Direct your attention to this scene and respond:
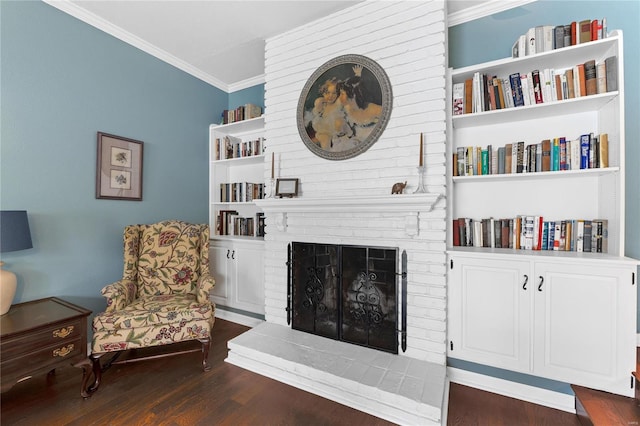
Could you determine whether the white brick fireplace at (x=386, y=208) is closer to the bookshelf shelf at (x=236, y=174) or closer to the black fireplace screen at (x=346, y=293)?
the black fireplace screen at (x=346, y=293)

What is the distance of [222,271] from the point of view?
10.5 feet

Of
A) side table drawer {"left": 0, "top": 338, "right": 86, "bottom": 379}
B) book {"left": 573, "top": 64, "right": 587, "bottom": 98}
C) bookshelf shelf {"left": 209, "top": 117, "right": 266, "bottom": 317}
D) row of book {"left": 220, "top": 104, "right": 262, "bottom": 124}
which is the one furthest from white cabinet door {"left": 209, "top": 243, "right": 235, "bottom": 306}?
book {"left": 573, "top": 64, "right": 587, "bottom": 98}

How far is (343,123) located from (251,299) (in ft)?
6.71

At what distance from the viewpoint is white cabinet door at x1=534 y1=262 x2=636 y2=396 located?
5.18 ft

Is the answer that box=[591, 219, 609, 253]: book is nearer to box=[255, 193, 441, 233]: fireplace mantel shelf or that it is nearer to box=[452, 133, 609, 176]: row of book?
box=[452, 133, 609, 176]: row of book

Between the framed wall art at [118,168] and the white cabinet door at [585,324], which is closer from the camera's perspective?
the white cabinet door at [585,324]

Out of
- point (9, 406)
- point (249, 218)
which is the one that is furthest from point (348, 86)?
point (9, 406)

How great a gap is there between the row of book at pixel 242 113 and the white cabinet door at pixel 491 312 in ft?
8.66

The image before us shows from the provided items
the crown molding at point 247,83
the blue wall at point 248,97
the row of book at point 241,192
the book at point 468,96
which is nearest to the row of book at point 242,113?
the blue wall at point 248,97

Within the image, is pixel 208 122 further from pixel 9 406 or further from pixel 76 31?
pixel 9 406

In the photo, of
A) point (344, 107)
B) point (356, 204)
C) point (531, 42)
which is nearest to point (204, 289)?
point (356, 204)

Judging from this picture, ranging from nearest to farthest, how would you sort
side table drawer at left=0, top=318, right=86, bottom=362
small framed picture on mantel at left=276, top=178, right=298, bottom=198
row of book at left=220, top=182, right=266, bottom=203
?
side table drawer at left=0, top=318, right=86, bottom=362
small framed picture on mantel at left=276, top=178, right=298, bottom=198
row of book at left=220, top=182, right=266, bottom=203

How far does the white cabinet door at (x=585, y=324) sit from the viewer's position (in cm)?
158

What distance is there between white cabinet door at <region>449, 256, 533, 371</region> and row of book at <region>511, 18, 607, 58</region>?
4.89 ft
